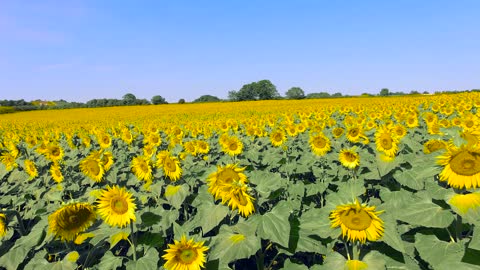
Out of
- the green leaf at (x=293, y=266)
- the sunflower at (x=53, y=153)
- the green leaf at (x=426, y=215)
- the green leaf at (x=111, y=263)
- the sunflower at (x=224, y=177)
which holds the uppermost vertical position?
the sunflower at (x=224, y=177)

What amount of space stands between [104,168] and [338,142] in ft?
16.9

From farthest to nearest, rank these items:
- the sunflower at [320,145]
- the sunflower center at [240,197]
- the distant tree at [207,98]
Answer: the distant tree at [207,98], the sunflower at [320,145], the sunflower center at [240,197]

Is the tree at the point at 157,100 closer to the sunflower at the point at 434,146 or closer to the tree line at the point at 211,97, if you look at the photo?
the tree line at the point at 211,97

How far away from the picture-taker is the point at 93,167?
548cm

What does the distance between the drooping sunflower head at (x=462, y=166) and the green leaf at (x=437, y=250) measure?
454 millimetres

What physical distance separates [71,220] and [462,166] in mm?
3253

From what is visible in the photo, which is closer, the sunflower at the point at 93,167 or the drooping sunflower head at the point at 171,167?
the drooping sunflower head at the point at 171,167

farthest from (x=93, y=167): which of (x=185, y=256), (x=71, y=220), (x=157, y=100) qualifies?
(x=157, y=100)

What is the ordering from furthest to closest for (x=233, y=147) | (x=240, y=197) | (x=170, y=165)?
(x=233, y=147) → (x=170, y=165) → (x=240, y=197)

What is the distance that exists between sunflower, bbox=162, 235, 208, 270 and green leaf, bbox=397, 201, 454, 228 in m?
1.61

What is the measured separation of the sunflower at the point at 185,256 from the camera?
2.54 metres

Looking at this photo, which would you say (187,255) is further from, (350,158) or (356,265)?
(350,158)

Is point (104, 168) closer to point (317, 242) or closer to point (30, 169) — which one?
point (30, 169)

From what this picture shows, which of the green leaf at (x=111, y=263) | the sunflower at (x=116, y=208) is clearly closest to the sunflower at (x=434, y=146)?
the sunflower at (x=116, y=208)
